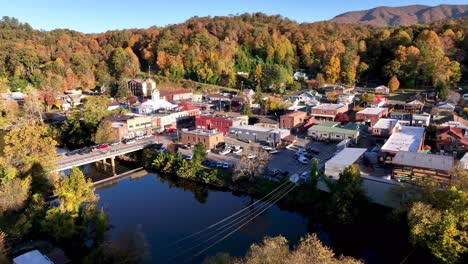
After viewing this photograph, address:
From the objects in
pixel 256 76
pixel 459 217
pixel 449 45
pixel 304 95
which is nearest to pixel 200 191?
pixel 459 217

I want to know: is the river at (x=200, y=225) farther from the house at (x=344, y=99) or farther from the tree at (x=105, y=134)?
the house at (x=344, y=99)

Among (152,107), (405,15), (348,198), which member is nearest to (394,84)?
(152,107)

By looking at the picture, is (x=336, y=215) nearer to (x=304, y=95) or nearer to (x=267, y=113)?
(x=267, y=113)

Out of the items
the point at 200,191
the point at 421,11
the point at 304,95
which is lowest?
the point at 200,191

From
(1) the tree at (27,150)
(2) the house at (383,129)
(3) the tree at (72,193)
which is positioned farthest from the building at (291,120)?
(3) the tree at (72,193)

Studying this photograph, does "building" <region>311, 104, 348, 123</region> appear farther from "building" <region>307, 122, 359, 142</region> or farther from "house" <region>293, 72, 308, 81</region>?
"house" <region>293, 72, 308, 81</region>

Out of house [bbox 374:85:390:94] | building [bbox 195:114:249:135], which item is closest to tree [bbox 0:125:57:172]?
building [bbox 195:114:249:135]

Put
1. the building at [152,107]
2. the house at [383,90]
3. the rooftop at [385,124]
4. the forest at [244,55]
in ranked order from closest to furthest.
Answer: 1. the rooftop at [385,124]
2. the building at [152,107]
3. the house at [383,90]
4. the forest at [244,55]
